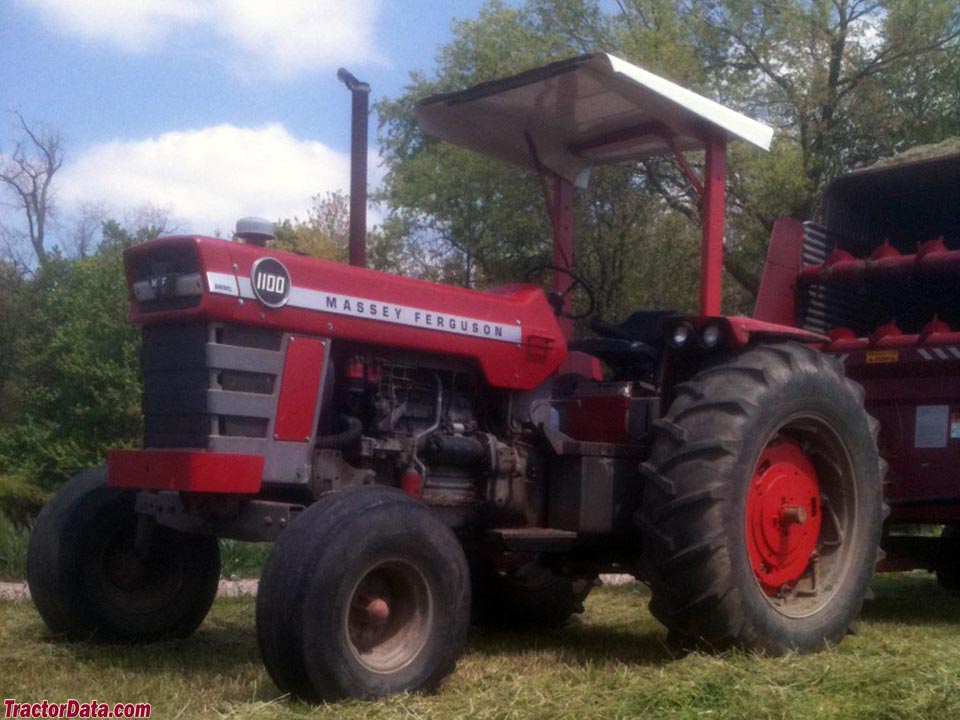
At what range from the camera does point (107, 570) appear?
5.11 metres

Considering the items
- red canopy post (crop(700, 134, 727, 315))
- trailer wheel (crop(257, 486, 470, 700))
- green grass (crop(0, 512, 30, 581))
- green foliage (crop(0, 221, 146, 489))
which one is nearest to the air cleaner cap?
trailer wheel (crop(257, 486, 470, 700))

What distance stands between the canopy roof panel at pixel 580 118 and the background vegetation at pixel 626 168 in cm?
869

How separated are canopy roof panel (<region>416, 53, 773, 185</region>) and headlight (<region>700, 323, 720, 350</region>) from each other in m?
0.90

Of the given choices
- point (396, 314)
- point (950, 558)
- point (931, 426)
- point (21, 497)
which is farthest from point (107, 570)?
point (21, 497)

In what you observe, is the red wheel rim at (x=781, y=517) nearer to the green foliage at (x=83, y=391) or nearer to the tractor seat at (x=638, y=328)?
the tractor seat at (x=638, y=328)

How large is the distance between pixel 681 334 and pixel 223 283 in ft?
6.58

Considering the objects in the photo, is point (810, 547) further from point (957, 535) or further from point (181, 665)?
point (181, 665)

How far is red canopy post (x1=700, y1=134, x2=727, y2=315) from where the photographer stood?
207 inches

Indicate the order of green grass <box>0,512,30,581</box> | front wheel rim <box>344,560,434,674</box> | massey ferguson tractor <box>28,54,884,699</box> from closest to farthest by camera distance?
1. front wheel rim <box>344,560,434,674</box>
2. massey ferguson tractor <box>28,54,884,699</box>
3. green grass <box>0,512,30,581</box>

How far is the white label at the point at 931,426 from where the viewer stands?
20.5 feet

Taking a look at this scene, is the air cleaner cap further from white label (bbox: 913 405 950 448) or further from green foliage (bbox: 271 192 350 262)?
green foliage (bbox: 271 192 350 262)

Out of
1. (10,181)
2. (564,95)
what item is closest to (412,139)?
(10,181)

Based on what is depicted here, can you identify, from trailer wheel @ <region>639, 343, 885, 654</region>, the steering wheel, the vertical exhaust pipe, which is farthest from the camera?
the steering wheel

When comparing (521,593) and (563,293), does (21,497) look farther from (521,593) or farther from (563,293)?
(563,293)
